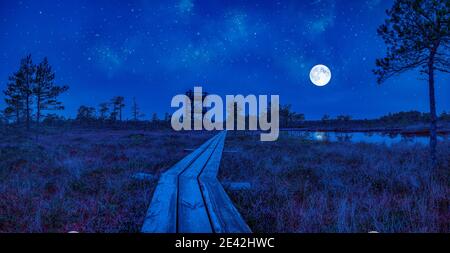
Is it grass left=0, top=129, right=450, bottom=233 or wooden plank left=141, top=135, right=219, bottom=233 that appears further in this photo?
grass left=0, top=129, right=450, bottom=233

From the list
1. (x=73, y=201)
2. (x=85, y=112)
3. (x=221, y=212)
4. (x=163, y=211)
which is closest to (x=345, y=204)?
(x=221, y=212)

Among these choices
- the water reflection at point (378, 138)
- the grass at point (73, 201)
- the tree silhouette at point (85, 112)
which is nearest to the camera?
the grass at point (73, 201)

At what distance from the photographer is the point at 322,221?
393 cm

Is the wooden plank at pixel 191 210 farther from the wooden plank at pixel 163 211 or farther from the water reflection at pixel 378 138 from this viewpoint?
the water reflection at pixel 378 138

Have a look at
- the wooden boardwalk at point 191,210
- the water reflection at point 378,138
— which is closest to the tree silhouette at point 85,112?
the water reflection at point 378,138

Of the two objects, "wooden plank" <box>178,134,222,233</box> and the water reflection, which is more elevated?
the water reflection

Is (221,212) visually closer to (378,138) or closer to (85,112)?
(378,138)

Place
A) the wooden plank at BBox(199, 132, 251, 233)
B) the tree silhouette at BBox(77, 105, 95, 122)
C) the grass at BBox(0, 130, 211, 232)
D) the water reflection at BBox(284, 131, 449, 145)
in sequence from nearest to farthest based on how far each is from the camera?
the wooden plank at BBox(199, 132, 251, 233), the grass at BBox(0, 130, 211, 232), the water reflection at BBox(284, 131, 449, 145), the tree silhouette at BBox(77, 105, 95, 122)

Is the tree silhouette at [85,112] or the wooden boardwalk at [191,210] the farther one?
the tree silhouette at [85,112]

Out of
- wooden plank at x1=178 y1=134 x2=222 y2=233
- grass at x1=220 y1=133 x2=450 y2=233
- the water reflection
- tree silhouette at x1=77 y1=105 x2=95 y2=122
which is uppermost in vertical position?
tree silhouette at x1=77 y1=105 x2=95 y2=122

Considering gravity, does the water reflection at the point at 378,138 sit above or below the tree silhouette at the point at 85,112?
below

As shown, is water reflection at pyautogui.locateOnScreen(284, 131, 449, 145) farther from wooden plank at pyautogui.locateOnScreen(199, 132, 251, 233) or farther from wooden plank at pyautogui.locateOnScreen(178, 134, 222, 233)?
wooden plank at pyautogui.locateOnScreen(178, 134, 222, 233)

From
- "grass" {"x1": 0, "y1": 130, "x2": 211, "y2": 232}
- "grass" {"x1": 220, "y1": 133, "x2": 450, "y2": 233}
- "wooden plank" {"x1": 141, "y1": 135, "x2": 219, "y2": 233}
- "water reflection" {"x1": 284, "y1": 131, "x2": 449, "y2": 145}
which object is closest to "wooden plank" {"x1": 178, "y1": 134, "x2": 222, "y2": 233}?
"wooden plank" {"x1": 141, "y1": 135, "x2": 219, "y2": 233}
